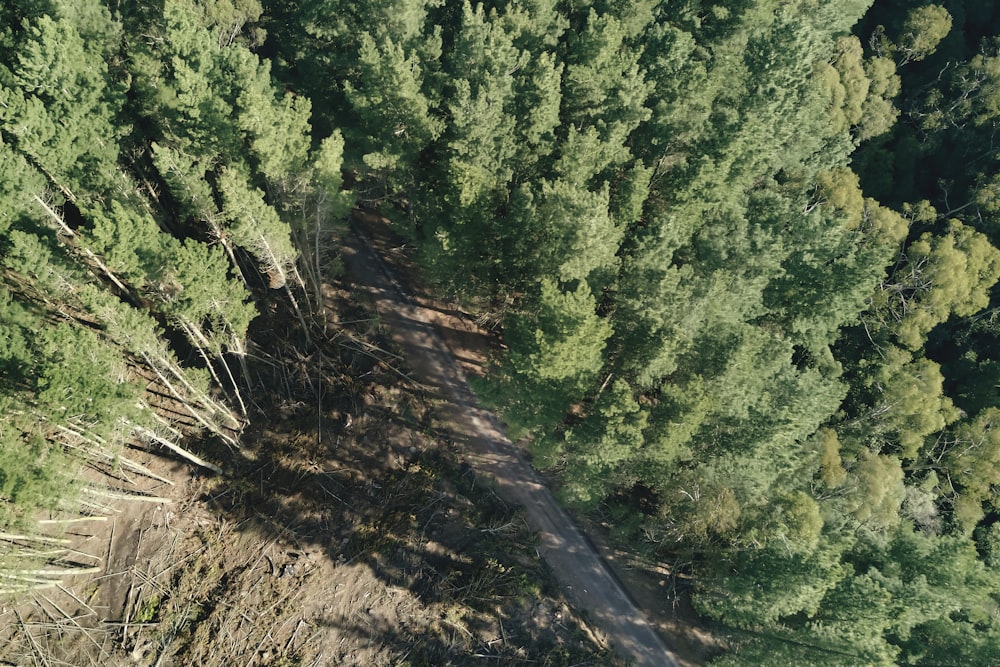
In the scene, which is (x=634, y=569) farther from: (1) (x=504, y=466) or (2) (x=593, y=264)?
(2) (x=593, y=264)

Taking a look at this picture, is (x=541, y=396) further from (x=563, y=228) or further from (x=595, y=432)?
(x=563, y=228)

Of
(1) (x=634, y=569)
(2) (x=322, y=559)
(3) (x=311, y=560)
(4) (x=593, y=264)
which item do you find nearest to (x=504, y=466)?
(1) (x=634, y=569)

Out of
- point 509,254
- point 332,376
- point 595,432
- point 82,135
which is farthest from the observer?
point 332,376

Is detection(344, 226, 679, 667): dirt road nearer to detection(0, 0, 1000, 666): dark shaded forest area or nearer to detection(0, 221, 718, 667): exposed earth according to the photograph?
detection(0, 221, 718, 667): exposed earth

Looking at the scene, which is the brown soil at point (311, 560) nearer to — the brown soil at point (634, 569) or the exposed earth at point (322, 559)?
the exposed earth at point (322, 559)

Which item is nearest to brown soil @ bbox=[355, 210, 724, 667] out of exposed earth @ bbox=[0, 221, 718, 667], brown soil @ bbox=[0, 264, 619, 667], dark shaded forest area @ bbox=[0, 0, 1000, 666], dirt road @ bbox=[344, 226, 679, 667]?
exposed earth @ bbox=[0, 221, 718, 667]

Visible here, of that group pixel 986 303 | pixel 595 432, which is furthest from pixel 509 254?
pixel 986 303
